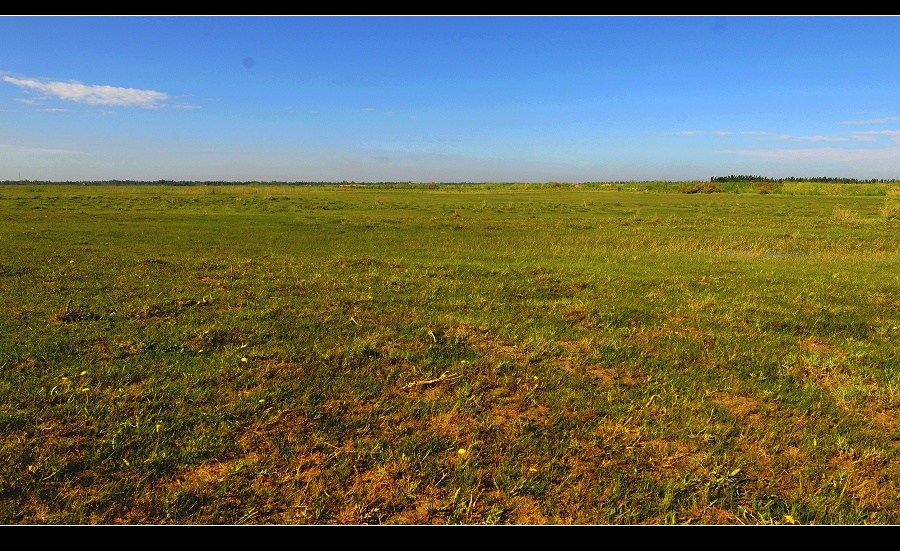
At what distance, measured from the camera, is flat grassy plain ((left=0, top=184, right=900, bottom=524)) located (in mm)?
4082

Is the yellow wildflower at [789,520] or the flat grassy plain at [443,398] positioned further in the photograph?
the flat grassy plain at [443,398]

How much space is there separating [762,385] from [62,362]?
934 cm

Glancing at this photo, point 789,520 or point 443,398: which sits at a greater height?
point 443,398

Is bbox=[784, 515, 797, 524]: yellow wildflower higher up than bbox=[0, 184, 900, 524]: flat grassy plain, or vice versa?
bbox=[0, 184, 900, 524]: flat grassy plain

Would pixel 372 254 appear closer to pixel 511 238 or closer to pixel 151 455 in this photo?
pixel 511 238

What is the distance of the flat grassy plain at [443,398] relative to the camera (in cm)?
408

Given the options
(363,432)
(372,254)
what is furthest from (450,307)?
(372,254)

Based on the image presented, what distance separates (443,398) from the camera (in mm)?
5898

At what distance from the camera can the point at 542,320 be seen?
30.3 ft

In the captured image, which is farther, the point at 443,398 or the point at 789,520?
the point at 443,398

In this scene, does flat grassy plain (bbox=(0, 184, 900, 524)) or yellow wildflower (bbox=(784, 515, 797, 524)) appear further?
flat grassy plain (bbox=(0, 184, 900, 524))

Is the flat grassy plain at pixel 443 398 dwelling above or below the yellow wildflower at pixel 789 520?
above
